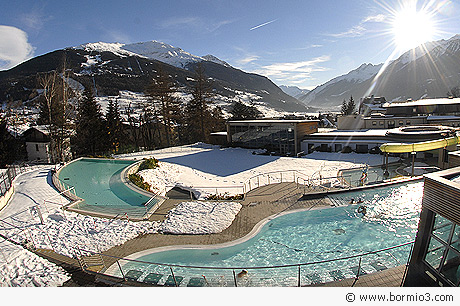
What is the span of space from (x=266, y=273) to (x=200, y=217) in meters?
5.06

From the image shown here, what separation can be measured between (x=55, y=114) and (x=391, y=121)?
4166cm

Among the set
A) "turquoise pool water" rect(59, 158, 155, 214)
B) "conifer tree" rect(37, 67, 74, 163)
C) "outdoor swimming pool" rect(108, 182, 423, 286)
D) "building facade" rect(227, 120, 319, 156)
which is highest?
"conifer tree" rect(37, 67, 74, 163)

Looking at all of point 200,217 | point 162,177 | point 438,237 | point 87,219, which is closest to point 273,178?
point 200,217

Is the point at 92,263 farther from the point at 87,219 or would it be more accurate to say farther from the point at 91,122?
the point at 91,122

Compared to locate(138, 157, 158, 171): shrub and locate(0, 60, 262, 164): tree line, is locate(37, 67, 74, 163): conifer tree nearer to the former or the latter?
locate(0, 60, 262, 164): tree line

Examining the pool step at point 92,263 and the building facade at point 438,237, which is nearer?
the building facade at point 438,237

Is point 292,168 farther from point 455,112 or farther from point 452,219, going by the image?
point 455,112

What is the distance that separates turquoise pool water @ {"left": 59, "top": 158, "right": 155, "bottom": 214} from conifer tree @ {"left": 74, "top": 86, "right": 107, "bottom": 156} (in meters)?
6.14

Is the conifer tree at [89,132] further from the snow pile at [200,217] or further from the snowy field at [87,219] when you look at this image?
the snow pile at [200,217]

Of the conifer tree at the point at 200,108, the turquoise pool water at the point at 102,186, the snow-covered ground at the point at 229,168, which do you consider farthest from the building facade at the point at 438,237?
the conifer tree at the point at 200,108

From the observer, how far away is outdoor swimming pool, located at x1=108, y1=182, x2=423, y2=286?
639 cm

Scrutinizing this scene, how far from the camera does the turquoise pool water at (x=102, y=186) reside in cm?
1244

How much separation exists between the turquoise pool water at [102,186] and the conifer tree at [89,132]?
20.2 ft

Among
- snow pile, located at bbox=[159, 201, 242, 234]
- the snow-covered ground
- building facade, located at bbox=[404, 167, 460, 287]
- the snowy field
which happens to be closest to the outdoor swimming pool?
building facade, located at bbox=[404, 167, 460, 287]
